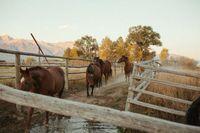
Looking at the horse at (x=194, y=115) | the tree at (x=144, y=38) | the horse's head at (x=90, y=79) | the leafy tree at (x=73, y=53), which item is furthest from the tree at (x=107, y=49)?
the horse at (x=194, y=115)

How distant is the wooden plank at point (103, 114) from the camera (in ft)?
5.37

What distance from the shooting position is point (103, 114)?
69.9 inches

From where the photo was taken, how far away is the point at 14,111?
5.85 m

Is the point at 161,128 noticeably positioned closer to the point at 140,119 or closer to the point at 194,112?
the point at 140,119

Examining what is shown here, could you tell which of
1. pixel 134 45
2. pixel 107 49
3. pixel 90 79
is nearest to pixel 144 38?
pixel 134 45

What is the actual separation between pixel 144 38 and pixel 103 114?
196 ft

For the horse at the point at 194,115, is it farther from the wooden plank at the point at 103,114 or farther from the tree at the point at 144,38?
the tree at the point at 144,38

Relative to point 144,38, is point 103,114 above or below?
below

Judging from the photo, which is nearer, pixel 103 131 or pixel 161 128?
pixel 161 128

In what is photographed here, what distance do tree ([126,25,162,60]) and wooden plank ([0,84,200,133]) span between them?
57.0 meters

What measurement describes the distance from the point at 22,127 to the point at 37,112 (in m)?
1.43

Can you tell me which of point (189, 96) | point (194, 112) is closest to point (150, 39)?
point (189, 96)

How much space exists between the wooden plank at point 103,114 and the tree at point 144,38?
187ft

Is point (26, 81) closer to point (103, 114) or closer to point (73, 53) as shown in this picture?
point (103, 114)
